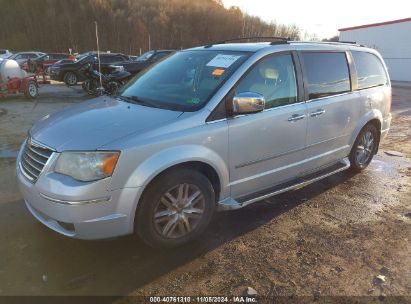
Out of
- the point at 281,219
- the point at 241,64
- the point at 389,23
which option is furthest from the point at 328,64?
the point at 389,23

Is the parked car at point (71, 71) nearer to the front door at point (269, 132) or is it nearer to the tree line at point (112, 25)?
the front door at point (269, 132)

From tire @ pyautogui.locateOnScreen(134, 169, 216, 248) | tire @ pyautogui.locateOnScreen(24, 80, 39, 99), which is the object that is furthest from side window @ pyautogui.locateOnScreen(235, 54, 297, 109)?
tire @ pyautogui.locateOnScreen(24, 80, 39, 99)

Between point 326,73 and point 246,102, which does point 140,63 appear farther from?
point 246,102

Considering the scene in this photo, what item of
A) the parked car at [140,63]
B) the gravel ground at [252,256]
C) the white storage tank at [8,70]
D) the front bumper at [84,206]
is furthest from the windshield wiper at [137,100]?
the parked car at [140,63]

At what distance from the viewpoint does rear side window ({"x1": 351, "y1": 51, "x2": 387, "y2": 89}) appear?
5.16 metres

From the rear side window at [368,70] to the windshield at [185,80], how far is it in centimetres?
212

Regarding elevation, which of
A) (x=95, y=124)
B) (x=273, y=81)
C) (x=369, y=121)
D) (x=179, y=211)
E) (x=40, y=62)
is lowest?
(x=40, y=62)

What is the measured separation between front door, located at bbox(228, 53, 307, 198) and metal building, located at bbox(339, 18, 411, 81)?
27.4 m

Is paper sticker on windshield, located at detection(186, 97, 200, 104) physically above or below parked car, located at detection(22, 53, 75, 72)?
above

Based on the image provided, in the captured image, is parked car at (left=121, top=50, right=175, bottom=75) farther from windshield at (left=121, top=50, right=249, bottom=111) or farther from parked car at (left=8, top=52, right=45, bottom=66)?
parked car at (left=8, top=52, right=45, bottom=66)

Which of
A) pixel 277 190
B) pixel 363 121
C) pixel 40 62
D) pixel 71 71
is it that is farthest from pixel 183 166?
pixel 40 62

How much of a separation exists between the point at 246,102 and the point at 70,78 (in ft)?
55.5

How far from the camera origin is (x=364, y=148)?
552 centimetres

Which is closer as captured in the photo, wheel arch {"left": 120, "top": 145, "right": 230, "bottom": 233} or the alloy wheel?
wheel arch {"left": 120, "top": 145, "right": 230, "bottom": 233}
